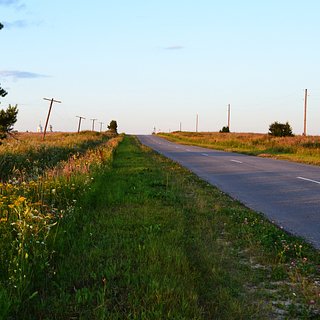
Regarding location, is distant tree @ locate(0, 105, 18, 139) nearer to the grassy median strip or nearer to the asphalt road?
the asphalt road

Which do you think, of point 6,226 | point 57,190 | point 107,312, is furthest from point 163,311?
point 57,190

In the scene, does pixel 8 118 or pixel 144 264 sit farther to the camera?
pixel 8 118

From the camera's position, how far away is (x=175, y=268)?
4816mm

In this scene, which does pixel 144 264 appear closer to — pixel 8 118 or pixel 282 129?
pixel 8 118

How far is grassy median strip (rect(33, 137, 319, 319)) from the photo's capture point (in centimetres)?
395

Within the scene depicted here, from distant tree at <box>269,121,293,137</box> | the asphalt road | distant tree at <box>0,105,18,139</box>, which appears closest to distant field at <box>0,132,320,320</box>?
the asphalt road

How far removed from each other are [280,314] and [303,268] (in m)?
1.38

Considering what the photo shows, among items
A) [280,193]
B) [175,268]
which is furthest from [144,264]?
[280,193]

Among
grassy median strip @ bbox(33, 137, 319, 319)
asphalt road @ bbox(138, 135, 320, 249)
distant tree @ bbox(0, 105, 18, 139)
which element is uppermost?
distant tree @ bbox(0, 105, 18, 139)

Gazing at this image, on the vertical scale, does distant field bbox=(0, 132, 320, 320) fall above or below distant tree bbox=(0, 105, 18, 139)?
below

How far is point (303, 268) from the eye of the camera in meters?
5.37

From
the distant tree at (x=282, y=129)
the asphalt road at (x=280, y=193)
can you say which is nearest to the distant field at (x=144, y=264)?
the asphalt road at (x=280, y=193)

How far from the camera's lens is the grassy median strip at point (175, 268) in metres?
3.95

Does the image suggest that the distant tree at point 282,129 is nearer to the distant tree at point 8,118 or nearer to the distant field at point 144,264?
the distant tree at point 8,118
